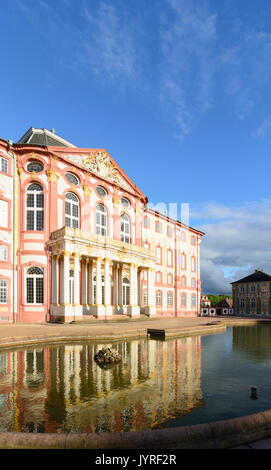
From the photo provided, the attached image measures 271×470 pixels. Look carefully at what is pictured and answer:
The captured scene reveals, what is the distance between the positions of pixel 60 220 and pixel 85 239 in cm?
343

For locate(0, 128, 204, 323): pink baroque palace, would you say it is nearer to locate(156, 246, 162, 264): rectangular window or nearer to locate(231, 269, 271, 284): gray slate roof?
locate(156, 246, 162, 264): rectangular window

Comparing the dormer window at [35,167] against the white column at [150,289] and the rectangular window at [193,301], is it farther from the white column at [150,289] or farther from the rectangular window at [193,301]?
the rectangular window at [193,301]

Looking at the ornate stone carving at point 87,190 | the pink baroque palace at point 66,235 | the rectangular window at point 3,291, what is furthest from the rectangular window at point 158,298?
the rectangular window at point 3,291

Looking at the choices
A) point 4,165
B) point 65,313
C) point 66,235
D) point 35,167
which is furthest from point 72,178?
point 65,313

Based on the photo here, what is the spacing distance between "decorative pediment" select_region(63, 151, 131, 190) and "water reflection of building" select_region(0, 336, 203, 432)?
25.9 metres

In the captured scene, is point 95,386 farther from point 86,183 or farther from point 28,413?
point 86,183

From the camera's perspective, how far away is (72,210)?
3459 cm

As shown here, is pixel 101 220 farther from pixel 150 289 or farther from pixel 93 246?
pixel 150 289

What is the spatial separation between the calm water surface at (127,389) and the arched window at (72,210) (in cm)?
2125

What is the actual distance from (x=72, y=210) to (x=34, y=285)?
9.04 meters

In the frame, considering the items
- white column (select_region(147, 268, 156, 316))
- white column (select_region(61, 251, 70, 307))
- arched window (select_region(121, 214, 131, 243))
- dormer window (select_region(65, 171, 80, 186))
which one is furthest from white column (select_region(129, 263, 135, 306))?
dormer window (select_region(65, 171, 80, 186))

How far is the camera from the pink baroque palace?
99.2 feet

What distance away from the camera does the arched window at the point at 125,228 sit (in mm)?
41062

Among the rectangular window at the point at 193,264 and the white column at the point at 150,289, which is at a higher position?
the rectangular window at the point at 193,264
